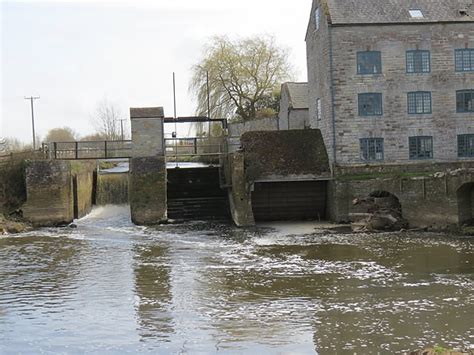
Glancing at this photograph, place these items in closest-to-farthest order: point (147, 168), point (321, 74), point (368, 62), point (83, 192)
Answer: point (147, 168) → point (368, 62) → point (321, 74) → point (83, 192)

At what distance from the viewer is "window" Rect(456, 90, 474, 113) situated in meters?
28.7

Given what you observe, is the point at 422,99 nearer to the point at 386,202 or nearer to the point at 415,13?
the point at 415,13

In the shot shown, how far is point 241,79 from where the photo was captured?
47375 millimetres

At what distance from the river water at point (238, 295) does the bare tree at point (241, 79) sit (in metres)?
26.4

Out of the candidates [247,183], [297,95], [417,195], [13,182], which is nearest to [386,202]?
[417,195]

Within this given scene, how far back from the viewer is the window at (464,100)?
28.7 meters

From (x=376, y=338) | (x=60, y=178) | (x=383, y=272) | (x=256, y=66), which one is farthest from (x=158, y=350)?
(x=256, y=66)

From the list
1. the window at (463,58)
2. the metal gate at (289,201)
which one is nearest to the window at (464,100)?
the window at (463,58)

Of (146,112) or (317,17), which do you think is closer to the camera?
(146,112)

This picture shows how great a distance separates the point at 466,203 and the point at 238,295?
42.1 feet

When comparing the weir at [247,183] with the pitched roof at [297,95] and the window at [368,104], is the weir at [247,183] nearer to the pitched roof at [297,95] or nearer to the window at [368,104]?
the window at [368,104]

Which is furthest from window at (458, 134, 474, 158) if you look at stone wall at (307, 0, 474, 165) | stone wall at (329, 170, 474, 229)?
stone wall at (329, 170, 474, 229)

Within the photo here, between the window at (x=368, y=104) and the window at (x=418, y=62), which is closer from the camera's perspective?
the window at (x=368, y=104)

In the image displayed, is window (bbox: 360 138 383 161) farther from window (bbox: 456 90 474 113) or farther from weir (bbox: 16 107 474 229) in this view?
window (bbox: 456 90 474 113)
